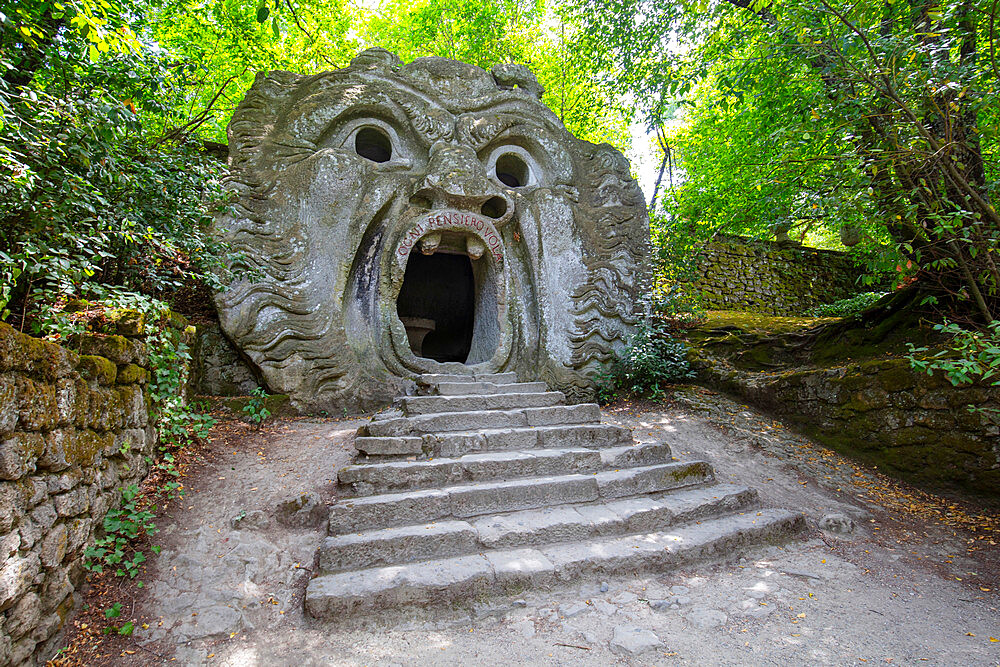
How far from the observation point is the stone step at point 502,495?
9.46ft

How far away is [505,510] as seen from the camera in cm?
319

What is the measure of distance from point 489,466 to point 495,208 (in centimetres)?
400

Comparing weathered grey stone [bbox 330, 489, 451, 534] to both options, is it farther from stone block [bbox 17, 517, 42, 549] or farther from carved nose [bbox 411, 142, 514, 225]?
carved nose [bbox 411, 142, 514, 225]

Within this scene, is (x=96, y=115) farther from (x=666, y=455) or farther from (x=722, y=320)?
(x=722, y=320)

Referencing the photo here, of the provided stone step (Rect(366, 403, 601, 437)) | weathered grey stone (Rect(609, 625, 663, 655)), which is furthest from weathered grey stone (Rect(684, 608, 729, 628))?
stone step (Rect(366, 403, 601, 437))

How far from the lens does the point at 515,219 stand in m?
6.32

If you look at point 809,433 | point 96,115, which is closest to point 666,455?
point 809,433

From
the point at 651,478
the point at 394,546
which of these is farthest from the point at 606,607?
the point at 651,478

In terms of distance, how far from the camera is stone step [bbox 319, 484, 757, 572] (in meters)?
2.63

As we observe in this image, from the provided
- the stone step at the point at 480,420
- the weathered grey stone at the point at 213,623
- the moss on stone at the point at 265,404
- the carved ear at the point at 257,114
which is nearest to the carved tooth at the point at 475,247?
the stone step at the point at 480,420

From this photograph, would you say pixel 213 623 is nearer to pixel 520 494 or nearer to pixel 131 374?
pixel 131 374

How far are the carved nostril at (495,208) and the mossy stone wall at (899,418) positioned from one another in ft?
13.1

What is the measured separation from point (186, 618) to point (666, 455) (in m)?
3.51

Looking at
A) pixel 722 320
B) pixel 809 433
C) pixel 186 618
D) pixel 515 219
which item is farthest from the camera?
pixel 722 320
